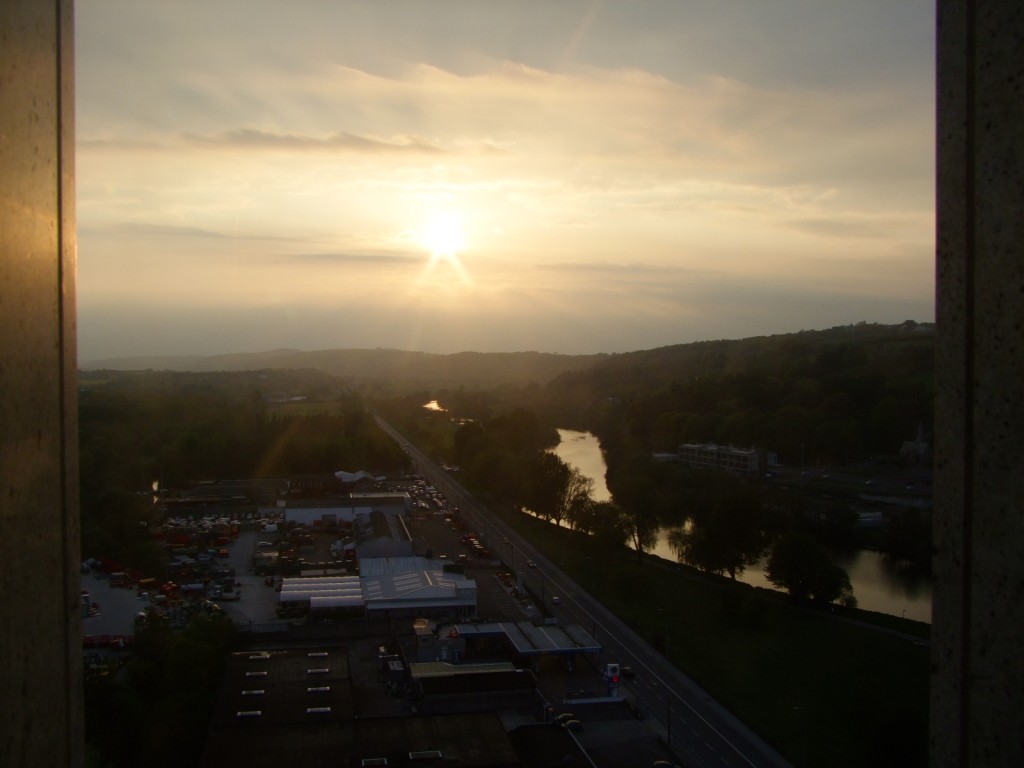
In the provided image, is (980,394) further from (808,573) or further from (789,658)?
(808,573)

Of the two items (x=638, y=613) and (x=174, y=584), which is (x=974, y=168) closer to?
(x=638, y=613)

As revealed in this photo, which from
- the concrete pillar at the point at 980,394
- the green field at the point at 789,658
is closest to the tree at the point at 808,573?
the green field at the point at 789,658

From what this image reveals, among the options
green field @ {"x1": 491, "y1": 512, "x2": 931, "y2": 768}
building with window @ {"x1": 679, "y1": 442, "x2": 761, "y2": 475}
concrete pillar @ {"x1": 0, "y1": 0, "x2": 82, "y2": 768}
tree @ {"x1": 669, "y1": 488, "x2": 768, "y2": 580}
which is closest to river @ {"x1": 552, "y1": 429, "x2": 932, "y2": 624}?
tree @ {"x1": 669, "y1": 488, "x2": 768, "y2": 580}

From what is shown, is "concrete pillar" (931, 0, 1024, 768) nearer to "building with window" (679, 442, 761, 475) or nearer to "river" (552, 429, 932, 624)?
"river" (552, 429, 932, 624)

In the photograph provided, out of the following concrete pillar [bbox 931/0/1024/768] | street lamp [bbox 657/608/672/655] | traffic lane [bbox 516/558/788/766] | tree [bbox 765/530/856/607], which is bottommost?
traffic lane [bbox 516/558/788/766]

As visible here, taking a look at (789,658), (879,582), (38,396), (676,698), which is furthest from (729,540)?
(38,396)

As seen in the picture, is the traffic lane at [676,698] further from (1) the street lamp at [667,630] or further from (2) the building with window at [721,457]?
(2) the building with window at [721,457]

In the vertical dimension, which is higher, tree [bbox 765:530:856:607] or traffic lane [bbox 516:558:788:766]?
tree [bbox 765:530:856:607]
